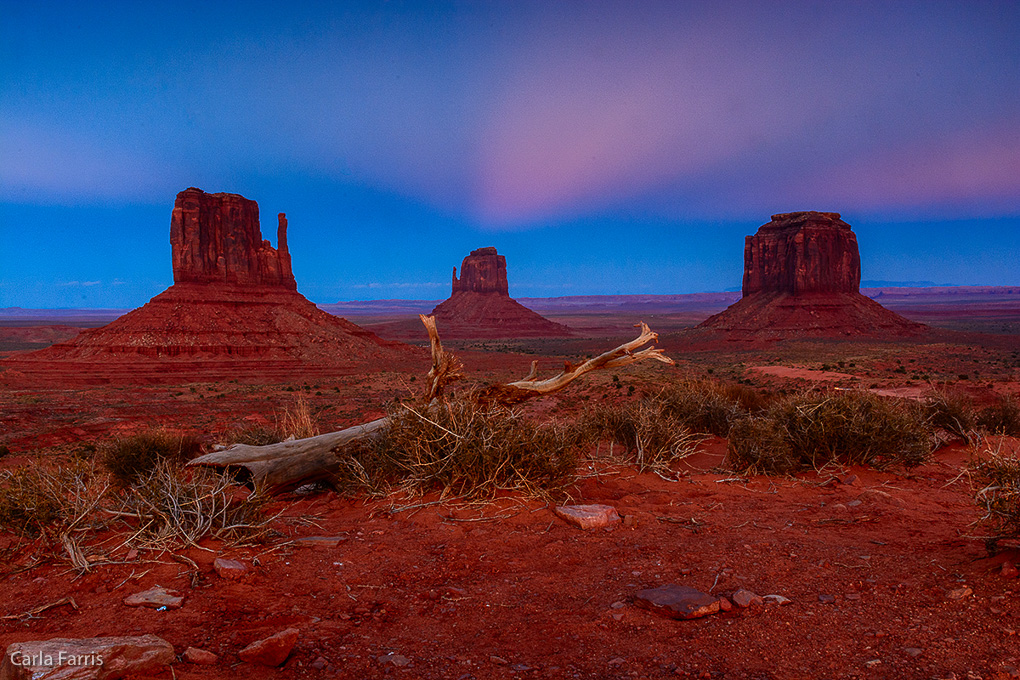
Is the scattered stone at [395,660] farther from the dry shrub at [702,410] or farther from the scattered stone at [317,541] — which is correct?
the dry shrub at [702,410]

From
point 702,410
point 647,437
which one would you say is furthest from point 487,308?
point 647,437

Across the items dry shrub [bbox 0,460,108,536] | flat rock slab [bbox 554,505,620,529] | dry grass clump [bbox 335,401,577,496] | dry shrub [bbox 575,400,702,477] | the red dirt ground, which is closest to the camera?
the red dirt ground

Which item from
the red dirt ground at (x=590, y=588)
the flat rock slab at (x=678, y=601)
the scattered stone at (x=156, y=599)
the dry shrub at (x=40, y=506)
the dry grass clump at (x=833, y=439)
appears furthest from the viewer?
the dry grass clump at (x=833, y=439)

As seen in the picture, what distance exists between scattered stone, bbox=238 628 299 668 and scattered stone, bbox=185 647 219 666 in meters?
0.13

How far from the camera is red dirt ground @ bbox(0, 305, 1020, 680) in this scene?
9.32 feet

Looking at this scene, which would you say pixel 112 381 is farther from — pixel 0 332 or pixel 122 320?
pixel 0 332

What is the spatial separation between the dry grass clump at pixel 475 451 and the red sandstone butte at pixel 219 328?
111ft

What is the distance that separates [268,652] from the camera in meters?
2.90

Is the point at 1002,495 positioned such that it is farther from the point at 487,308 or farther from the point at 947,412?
the point at 487,308

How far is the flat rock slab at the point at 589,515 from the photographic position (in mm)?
5223

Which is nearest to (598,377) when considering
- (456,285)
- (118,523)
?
(118,523)

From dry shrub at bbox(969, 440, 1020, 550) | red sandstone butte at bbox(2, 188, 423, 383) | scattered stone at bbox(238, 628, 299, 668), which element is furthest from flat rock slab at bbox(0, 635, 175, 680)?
red sandstone butte at bbox(2, 188, 423, 383)

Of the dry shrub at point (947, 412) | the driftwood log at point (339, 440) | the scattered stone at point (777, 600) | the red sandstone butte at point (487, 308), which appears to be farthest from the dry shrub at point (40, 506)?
the red sandstone butte at point (487, 308)

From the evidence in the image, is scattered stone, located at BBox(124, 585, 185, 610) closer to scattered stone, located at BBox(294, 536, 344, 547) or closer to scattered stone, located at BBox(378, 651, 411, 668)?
scattered stone, located at BBox(294, 536, 344, 547)
